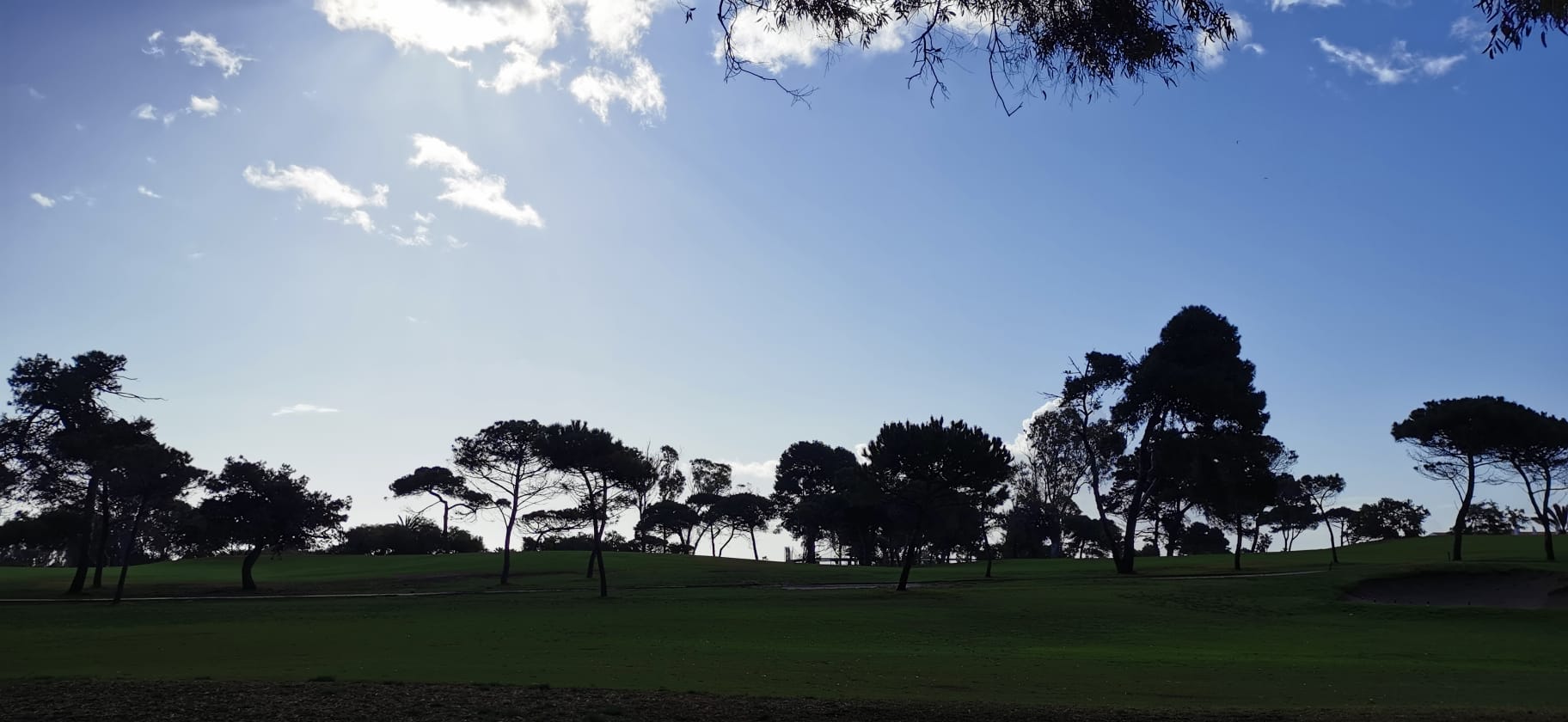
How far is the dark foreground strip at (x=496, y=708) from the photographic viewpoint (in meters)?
11.4

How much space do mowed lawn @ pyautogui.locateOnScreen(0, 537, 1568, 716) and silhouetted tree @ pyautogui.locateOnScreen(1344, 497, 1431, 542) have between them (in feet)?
207

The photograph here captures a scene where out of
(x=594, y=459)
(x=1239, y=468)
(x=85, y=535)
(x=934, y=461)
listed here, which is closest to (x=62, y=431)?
(x=85, y=535)

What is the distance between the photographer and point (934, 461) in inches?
1982

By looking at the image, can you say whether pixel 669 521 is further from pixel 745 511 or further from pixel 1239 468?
pixel 1239 468

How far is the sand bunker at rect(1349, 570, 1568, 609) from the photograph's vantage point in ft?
139

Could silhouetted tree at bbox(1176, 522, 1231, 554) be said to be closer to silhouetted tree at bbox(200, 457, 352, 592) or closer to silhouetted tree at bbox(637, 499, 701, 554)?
silhouetted tree at bbox(637, 499, 701, 554)

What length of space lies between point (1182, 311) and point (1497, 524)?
69543 millimetres

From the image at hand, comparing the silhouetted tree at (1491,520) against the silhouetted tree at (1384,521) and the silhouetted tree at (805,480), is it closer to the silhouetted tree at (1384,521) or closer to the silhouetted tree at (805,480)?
the silhouetted tree at (1384,521)

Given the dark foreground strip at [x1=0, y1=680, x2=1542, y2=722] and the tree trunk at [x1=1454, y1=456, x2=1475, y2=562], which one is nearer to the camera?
the dark foreground strip at [x1=0, y1=680, x2=1542, y2=722]

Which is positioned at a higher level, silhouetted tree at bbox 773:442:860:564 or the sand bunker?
silhouetted tree at bbox 773:442:860:564

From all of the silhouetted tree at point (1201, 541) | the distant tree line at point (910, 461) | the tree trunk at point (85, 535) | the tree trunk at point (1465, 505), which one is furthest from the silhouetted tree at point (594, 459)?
the silhouetted tree at point (1201, 541)

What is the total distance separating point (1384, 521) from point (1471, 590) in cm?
7889

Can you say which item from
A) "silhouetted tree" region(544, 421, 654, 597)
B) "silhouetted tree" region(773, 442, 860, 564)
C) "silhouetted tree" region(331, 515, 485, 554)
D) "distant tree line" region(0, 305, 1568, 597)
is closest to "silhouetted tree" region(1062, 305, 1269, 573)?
"distant tree line" region(0, 305, 1568, 597)

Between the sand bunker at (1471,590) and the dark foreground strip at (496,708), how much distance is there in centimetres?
3565
